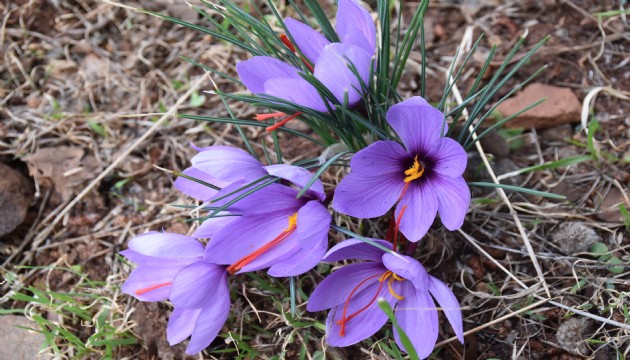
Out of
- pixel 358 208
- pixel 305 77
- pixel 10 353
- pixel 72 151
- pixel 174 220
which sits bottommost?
pixel 10 353

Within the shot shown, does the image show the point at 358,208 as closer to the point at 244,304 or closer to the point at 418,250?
the point at 418,250

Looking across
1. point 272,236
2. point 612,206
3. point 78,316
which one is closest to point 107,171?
point 78,316

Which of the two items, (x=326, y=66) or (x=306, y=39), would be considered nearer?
(x=326, y=66)

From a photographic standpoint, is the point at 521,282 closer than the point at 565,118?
Yes

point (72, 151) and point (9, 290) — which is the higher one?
point (72, 151)

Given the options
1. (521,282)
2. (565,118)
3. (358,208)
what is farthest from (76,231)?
(565,118)

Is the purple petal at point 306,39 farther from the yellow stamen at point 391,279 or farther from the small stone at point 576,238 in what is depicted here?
the small stone at point 576,238

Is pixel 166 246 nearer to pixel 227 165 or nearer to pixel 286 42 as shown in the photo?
pixel 227 165

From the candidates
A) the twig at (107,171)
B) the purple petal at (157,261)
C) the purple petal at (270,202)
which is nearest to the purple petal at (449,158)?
the purple petal at (270,202)
